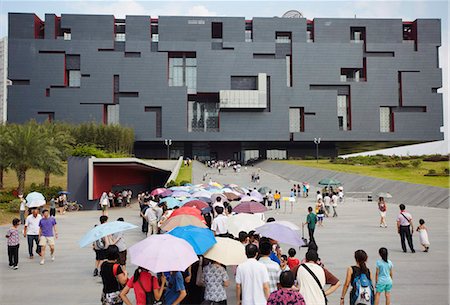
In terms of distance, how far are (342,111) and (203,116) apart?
2385cm

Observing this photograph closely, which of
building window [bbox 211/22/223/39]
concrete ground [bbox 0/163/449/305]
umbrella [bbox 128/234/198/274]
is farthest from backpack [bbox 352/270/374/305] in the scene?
building window [bbox 211/22/223/39]

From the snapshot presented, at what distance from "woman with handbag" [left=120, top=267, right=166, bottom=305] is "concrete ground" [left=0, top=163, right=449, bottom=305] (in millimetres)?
2456

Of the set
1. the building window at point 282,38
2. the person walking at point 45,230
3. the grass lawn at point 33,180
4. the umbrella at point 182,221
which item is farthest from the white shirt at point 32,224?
the building window at point 282,38

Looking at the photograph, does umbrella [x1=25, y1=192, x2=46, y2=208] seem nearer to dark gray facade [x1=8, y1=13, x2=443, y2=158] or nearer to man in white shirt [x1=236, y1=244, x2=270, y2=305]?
man in white shirt [x1=236, y1=244, x2=270, y2=305]

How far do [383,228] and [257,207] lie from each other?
7.50m

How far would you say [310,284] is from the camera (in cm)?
543

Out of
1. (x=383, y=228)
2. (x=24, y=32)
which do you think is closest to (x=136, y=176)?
(x=383, y=228)

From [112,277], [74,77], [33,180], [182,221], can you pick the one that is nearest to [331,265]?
[182,221]

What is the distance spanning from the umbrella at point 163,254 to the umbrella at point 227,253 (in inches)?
20.1

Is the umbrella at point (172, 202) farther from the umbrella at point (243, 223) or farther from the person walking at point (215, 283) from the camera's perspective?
the person walking at point (215, 283)

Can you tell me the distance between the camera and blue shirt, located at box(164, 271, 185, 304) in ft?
19.7

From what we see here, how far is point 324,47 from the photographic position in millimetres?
70062

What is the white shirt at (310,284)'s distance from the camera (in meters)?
5.34

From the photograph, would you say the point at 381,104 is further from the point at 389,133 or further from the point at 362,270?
the point at 362,270
